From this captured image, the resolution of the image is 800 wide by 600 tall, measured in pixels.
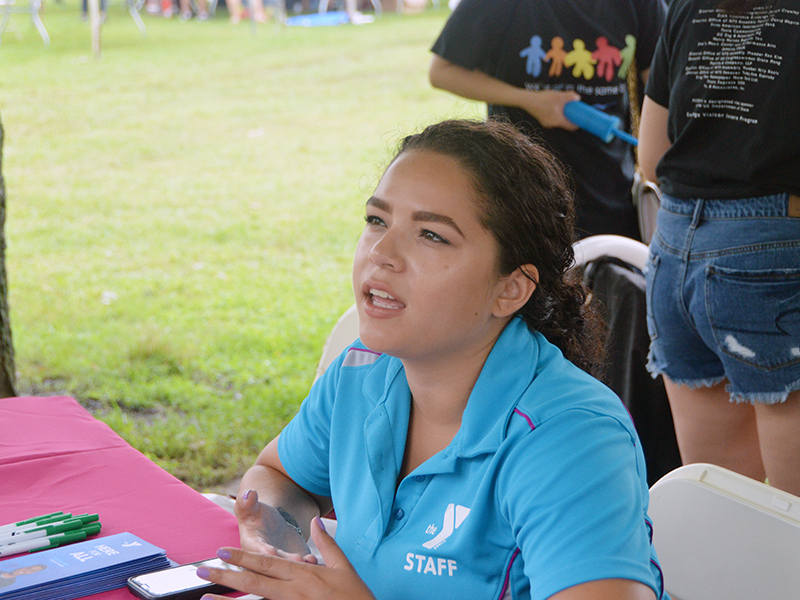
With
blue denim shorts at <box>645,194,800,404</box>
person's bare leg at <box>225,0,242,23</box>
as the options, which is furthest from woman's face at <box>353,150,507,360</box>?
person's bare leg at <box>225,0,242,23</box>

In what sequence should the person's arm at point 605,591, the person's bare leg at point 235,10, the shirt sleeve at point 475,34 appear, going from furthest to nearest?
the person's bare leg at point 235,10 → the shirt sleeve at point 475,34 → the person's arm at point 605,591

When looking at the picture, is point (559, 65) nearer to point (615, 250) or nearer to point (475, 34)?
point (475, 34)

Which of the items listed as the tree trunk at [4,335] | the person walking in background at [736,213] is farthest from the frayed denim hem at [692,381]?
the tree trunk at [4,335]

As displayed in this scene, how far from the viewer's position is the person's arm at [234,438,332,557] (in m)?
1.33

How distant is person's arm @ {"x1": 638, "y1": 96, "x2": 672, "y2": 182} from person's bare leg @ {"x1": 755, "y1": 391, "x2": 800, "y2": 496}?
24.7 inches

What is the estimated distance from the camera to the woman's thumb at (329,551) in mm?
1186

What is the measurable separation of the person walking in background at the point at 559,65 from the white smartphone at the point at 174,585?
5.69 feet

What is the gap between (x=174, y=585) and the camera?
1.13m

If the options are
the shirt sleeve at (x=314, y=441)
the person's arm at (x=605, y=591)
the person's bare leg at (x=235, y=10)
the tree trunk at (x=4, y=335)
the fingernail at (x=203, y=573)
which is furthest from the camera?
the person's bare leg at (x=235, y=10)

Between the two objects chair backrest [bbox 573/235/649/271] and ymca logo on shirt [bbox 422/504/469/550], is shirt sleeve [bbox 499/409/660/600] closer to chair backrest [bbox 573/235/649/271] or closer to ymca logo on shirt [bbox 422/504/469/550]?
ymca logo on shirt [bbox 422/504/469/550]

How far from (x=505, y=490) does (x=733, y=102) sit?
103 centimetres

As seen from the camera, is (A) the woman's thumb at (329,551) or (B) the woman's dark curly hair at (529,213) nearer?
(A) the woman's thumb at (329,551)

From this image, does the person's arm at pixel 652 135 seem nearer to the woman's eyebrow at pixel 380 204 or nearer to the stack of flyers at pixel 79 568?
the woman's eyebrow at pixel 380 204

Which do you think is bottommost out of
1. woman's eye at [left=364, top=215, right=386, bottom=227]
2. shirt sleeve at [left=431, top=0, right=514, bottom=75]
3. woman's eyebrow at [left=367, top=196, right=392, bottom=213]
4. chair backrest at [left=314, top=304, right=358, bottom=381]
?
chair backrest at [left=314, top=304, right=358, bottom=381]
